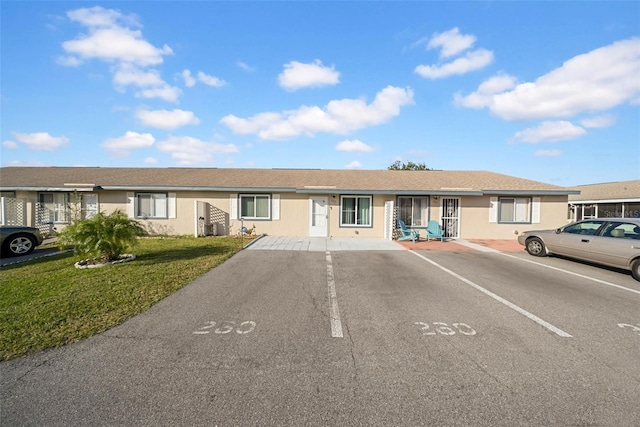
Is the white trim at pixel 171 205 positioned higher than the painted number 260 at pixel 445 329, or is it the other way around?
the white trim at pixel 171 205

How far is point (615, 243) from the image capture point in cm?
760

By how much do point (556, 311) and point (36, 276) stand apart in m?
10.8

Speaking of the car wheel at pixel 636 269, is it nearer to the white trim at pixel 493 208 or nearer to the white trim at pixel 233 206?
the white trim at pixel 493 208

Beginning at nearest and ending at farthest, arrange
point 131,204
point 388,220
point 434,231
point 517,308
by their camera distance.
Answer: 1. point 517,308
2. point 434,231
3. point 388,220
4. point 131,204

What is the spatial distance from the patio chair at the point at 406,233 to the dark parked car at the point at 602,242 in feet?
15.5

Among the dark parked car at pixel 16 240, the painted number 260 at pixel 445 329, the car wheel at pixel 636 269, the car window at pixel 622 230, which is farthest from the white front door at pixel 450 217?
the dark parked car at pixel 16 240

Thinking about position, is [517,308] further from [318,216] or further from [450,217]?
[318,216]

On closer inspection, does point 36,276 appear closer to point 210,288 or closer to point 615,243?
point 210,288

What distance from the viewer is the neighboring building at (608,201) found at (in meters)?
19.8

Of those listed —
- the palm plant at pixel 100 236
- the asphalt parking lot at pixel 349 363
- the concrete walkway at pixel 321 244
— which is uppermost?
the palm plant at pixel 100 236

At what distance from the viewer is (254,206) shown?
14914mm

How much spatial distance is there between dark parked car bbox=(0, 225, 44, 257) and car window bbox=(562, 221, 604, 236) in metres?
17.6

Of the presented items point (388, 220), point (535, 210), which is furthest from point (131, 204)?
point (535, 210)

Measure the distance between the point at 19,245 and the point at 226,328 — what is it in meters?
10.2
